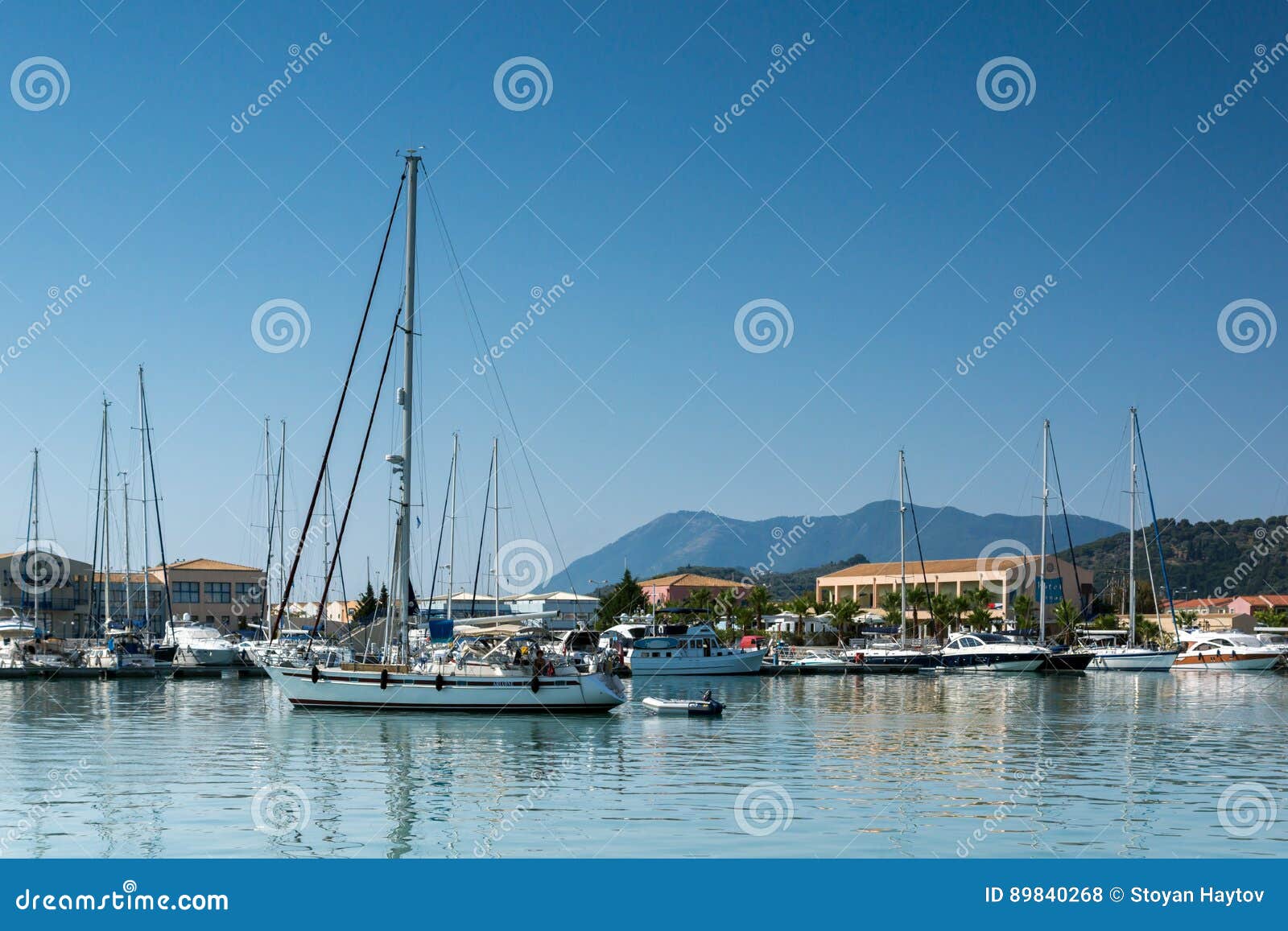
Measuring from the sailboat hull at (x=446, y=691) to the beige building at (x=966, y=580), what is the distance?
92967 mm

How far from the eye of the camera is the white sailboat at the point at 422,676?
43438mm

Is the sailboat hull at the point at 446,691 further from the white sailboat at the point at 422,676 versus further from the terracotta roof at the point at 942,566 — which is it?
the terracotta roof at the point at 942,566

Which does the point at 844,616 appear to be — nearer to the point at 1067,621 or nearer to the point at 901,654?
the point at 1067,621

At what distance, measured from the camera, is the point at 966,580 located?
5679 inches

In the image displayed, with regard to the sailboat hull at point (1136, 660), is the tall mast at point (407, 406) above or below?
above

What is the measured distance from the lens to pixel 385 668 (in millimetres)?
43844

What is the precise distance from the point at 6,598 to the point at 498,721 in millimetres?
92821

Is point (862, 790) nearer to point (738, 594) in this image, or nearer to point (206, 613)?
point (206, 613)

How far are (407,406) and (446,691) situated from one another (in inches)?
398

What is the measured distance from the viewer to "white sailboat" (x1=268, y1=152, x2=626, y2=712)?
4344cm

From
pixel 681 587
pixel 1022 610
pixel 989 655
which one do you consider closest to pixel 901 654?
pixel 989 655

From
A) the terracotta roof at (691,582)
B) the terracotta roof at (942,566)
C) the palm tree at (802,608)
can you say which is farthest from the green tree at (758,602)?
the terracotta roof at (691,582)

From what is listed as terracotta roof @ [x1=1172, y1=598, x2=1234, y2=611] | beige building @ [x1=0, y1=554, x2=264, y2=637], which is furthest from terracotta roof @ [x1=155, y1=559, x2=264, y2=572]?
terracotta roof @ [x1=1172, y1=598, x2=1234, y2=611]

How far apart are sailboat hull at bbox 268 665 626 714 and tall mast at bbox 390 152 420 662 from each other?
1625mm
